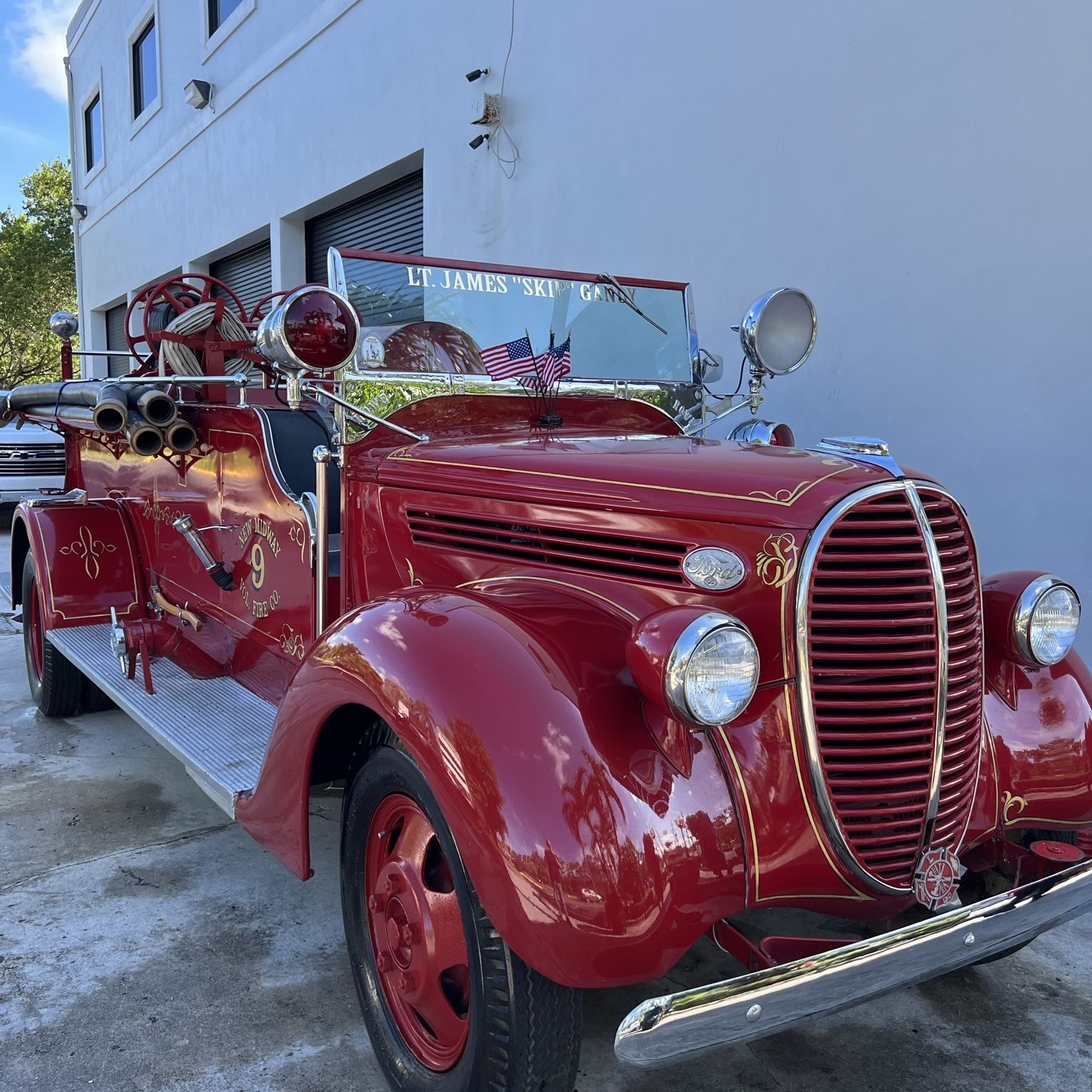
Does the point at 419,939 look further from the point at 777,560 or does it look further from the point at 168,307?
the point at 168,307

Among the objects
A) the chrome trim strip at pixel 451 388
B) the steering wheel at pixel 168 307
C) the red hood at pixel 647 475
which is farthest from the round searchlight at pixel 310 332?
the steering wheel at pixel 168 307

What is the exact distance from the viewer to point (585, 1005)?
2346mm

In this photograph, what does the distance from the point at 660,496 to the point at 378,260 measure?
1.38m

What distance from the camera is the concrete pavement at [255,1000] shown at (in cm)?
215

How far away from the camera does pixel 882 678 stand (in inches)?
74.2

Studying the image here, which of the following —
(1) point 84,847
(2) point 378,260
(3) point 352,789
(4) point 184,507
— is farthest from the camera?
(4) point 184,507

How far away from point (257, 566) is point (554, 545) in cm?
159

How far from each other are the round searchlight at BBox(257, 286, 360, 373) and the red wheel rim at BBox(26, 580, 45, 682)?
295 cm

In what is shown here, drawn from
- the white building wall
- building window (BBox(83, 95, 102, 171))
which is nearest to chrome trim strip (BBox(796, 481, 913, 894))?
the white building wall

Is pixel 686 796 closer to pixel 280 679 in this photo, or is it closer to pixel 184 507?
pixel 280 679

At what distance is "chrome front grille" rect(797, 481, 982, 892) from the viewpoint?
1.80 m

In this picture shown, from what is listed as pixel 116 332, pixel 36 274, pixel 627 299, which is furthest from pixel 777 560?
pixel 36 274

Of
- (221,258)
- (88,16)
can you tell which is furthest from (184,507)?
(88,16)

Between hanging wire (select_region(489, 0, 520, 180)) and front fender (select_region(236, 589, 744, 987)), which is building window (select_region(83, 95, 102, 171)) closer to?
hanging wire (select_region(489, 0, 520, 180))
